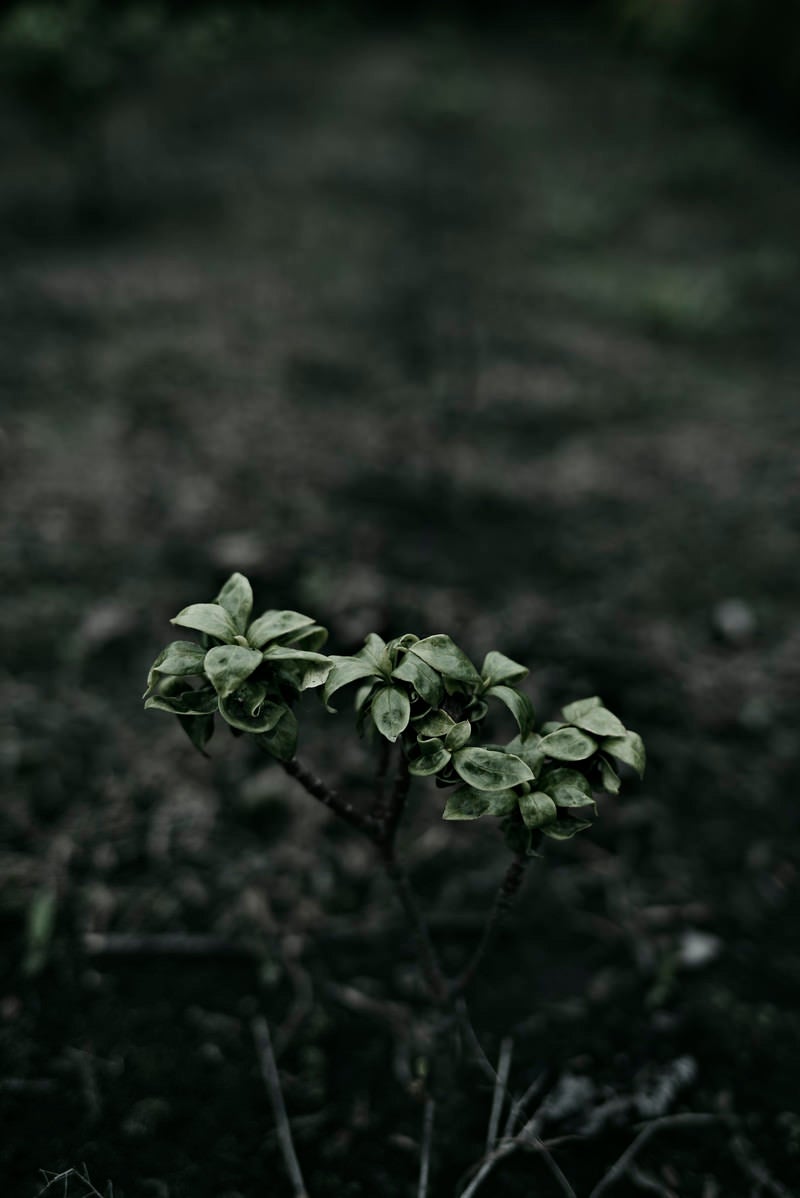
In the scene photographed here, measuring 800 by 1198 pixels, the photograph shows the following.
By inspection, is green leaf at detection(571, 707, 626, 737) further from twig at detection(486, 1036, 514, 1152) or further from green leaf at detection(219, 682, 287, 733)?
twig at detection(486, 1036, 514, 1152)

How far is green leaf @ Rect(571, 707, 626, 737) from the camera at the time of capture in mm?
966

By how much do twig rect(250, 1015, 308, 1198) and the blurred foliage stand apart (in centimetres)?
901

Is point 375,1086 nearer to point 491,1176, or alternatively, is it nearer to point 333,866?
point 491,1176

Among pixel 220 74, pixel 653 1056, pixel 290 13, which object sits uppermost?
pixel 290 13

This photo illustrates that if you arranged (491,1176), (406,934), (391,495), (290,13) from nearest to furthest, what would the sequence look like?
(491,1176) → (406,934) → (391,495) → (290,13)

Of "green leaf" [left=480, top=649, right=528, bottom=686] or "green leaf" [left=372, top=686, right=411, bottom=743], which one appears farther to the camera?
"green leaf" [left=480, top=649, right=528, bottom=686]

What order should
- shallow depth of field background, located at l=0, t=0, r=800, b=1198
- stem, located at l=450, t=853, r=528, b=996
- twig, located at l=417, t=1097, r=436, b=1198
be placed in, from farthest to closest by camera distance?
shallow depth of field background, located at l=0, t=0, r=800, b=1198
twig, located at l=417, t=1097, r=436, b=1198
stem, located at l=450, t=853, r=528, b=996

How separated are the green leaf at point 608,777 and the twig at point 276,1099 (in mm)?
924

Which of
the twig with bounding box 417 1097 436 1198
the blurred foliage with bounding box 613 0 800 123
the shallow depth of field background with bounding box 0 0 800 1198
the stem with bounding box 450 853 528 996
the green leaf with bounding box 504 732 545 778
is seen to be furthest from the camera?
the blurred foliage with bounding box 613 0 800 123

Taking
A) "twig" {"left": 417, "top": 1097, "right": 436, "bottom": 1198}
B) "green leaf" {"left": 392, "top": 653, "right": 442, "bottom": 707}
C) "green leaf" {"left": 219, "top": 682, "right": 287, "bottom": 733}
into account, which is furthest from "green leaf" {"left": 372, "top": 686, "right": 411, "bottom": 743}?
"twig" {"left": 417, "top": 1097, "right": 436, "bottom": 1198}

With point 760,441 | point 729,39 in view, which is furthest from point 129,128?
point 760,441

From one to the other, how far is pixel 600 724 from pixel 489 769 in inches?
6.3

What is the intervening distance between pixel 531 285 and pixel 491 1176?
5.12 metres

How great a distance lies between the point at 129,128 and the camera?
7586 millimetres
